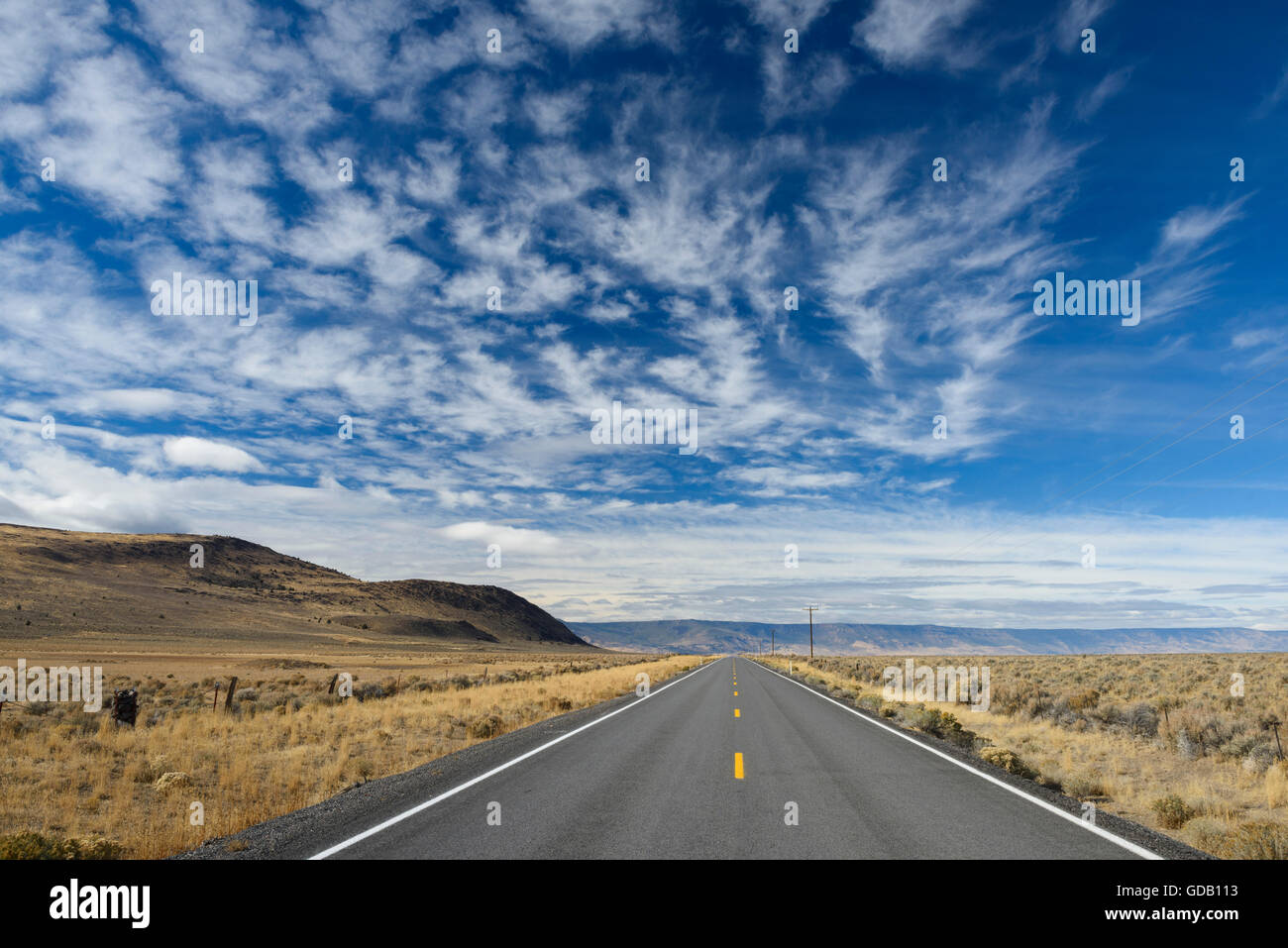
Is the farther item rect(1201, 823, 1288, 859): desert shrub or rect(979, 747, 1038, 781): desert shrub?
rect(979, 747, 1038, 781): desert shrub

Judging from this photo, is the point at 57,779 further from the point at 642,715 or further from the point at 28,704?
the point at 642,715

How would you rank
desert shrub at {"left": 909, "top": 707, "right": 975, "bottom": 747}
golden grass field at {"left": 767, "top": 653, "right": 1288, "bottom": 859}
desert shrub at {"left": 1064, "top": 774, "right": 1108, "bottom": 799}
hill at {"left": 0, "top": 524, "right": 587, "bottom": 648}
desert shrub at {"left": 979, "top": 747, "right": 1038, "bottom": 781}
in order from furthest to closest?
hill at {"left": 0, "top": 524, "right": 587, "bottom": 648}
desert shrub at {"left": 909, "top": 707, "right": 975, "bottom": 747}
desert shrub at {"left": 979, "top": 747, "right": 1038, "bottom": 781}
desert shrub at {"left": 1064, "top": 774, "right": 1108, "bottom": 799}
golden grass field at {"left": 767, "top": 653, "right": 1288, "bottom": 859}

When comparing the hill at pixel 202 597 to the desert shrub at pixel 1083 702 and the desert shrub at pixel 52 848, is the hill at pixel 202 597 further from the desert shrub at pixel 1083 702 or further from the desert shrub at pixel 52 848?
the desert shrub at pixel 1083 702

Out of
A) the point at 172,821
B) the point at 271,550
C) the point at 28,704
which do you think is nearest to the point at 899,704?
the point at 172,821

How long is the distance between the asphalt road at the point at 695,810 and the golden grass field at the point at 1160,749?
1.39 metres

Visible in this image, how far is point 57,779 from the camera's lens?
11.2 metres

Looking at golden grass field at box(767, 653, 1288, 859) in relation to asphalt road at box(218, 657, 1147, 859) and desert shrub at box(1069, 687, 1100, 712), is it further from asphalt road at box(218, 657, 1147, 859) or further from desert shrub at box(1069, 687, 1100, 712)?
asphalt road at box(218, 657, 1147, 859)

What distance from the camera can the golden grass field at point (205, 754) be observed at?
8.77 metres

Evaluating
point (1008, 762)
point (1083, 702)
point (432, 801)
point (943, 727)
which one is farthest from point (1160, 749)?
point (432, 801)

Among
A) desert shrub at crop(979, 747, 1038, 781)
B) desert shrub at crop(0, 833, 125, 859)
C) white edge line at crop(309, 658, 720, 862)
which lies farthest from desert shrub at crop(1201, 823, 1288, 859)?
desert shrub at crop(0, 833, 125, 859)

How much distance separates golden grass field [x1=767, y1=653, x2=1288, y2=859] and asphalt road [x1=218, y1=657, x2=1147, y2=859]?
139 cm

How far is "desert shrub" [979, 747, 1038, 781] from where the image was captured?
1069cm

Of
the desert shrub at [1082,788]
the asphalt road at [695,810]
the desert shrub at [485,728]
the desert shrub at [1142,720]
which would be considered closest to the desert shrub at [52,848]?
the asphalt road at [695,810]
